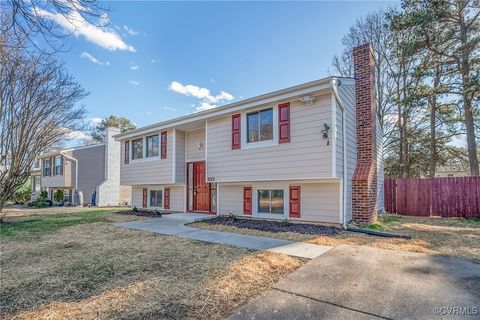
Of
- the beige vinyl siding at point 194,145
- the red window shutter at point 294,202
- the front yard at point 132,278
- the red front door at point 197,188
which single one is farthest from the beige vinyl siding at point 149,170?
the front yard at point 132,278

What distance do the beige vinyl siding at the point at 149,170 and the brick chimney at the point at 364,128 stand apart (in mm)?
7176

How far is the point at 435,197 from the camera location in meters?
11.5

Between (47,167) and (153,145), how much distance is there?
16931 mm

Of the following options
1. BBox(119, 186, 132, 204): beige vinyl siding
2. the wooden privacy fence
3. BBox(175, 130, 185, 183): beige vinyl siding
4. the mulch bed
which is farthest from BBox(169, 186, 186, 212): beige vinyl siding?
BBox(119, 186, 132, 204): beige vinyl siding

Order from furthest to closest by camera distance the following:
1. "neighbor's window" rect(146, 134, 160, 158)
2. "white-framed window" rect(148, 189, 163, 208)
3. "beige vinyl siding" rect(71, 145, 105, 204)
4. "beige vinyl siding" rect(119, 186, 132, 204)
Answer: "beige vinyl siding" rect(71, 145, 105, 204), "beige vinyl siding" rect(119, 186, 132, 204), "white-framed window" rect(148, 189, 163, 208), "neighbor's window" rect(146, 134, 160, 158)

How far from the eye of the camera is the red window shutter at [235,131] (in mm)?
9186

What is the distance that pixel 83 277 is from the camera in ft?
12.6

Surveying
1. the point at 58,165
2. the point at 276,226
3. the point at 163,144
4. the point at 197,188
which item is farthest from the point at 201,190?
the point at 58,165

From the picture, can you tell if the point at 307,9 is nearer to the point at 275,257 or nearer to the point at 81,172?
the point at 275,257

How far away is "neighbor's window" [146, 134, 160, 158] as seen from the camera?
12430mm

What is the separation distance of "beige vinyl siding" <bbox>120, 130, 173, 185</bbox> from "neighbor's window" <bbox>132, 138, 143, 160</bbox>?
0.89 feet

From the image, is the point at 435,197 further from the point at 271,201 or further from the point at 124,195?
the point at 124,195

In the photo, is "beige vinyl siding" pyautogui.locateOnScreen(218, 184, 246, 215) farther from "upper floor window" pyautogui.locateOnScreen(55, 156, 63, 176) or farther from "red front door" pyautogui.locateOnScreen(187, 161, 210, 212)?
"upper floor window" pyautogui.locateOnScreen(55, 156, 63, 176)

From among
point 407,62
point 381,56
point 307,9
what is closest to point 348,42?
point 381,56
